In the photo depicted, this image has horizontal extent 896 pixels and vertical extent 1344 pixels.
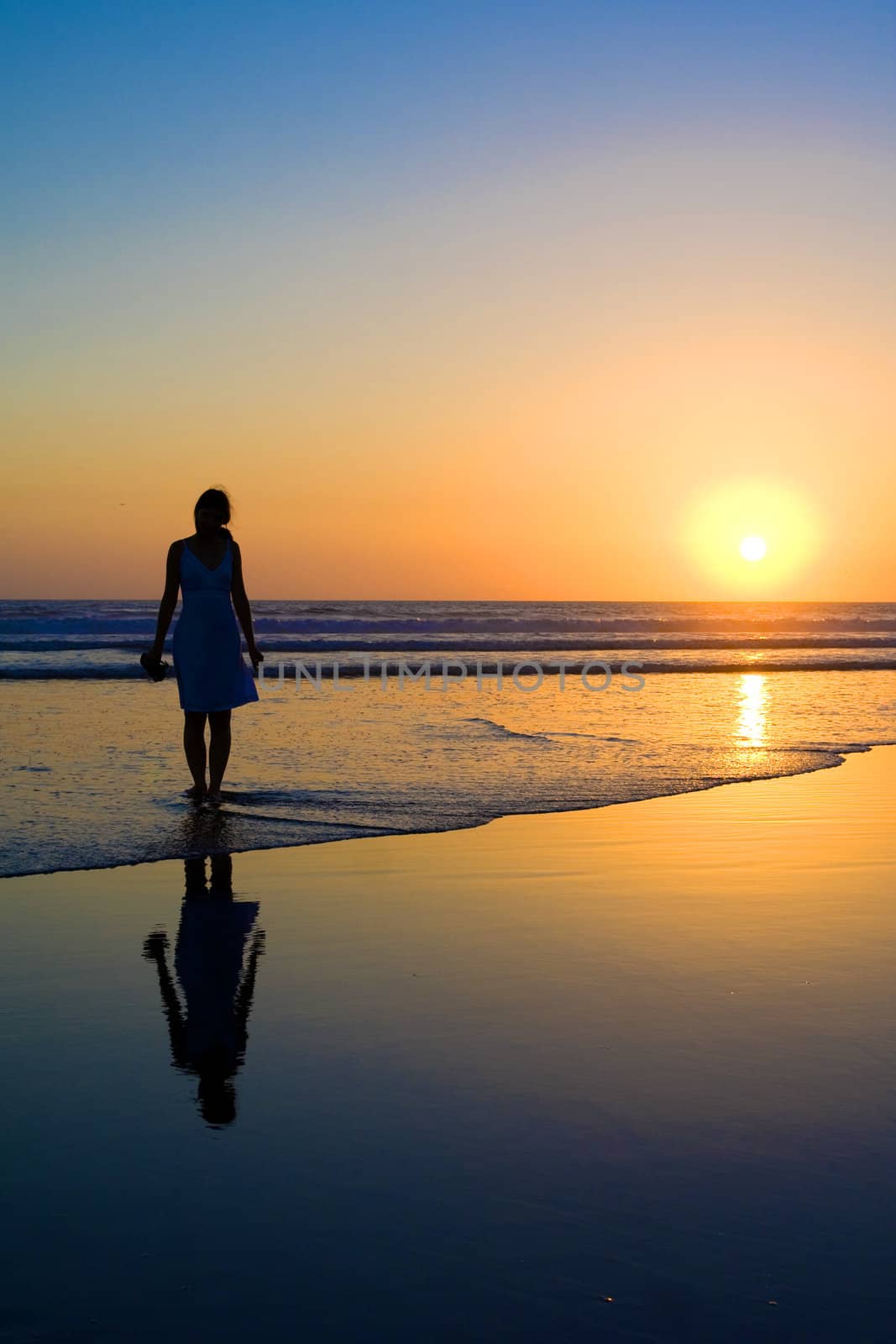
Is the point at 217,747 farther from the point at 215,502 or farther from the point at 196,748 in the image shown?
the point at 215,502

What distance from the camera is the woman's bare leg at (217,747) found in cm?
659

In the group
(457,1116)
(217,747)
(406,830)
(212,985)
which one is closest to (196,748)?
(217,747)

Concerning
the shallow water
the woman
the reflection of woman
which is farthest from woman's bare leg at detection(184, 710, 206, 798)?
the reflection of woman

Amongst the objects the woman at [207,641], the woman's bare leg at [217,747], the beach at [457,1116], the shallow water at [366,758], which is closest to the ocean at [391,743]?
the shallow water at [366,758]

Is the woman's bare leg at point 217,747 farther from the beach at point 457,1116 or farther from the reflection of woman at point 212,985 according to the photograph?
the beach at point 457,1116

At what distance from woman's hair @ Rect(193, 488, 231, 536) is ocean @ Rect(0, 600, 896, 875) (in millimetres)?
1571

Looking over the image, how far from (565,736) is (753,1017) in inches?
270

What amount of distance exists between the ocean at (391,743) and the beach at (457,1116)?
1.45 m

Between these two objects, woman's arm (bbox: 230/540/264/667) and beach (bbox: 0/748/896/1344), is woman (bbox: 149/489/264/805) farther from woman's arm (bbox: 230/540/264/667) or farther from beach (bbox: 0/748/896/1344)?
beach (bbox: 0/748/896/1344)

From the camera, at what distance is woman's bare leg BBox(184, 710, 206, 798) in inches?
262

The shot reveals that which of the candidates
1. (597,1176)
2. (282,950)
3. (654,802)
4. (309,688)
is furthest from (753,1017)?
(309,688)

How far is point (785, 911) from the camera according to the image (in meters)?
4.04

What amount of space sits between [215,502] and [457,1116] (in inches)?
185

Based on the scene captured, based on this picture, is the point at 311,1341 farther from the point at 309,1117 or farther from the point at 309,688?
the point at 309,688
